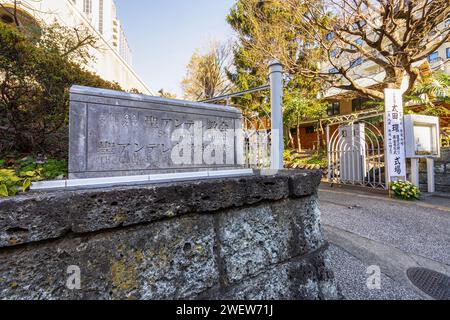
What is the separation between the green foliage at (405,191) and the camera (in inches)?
221

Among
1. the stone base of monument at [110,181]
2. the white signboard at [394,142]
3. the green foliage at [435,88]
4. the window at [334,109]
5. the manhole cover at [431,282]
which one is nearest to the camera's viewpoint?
the stone base of monument at [110,181]

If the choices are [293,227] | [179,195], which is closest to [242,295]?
[293,227]

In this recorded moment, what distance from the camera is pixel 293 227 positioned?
1745mm

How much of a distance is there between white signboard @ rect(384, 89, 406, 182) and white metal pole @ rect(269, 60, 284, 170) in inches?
200

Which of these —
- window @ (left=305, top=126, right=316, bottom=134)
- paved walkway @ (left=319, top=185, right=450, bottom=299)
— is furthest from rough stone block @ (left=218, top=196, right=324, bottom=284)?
window @ (left=305, top=126, right=316, bottom=134)

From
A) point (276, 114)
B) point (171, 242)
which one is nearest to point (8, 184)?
point (171, 242)

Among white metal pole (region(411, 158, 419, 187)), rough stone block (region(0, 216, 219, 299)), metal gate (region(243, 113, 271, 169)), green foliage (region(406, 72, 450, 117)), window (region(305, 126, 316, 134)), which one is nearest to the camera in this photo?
rough stone block (region(0, 216, 219, 299))

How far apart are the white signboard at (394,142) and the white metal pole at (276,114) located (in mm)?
5091

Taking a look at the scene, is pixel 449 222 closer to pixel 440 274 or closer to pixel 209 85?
pixel 440 274

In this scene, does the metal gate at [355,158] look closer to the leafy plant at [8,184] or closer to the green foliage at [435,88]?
the green foliage at [435,88]

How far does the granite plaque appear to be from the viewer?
61.7 inches

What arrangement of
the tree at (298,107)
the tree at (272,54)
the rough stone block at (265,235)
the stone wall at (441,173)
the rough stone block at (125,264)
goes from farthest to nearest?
the tree at (298,107), the tree at (272,54), the stone wall at (441,173), the rough stone block at (265,235), the rough stone block at (125,264)

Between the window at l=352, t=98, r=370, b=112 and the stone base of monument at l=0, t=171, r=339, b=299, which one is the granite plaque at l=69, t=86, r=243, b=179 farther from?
the window at l=352, t=98, r=370, b=112

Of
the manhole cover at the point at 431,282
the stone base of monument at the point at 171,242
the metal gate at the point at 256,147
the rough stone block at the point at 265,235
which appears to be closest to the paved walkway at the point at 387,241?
the manhole cover at the point at 431,282
